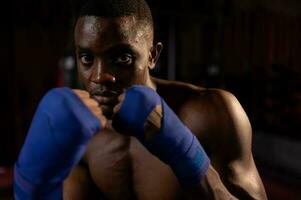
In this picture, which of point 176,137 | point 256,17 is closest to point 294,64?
point 256,17

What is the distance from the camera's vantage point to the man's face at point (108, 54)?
1.07 metres

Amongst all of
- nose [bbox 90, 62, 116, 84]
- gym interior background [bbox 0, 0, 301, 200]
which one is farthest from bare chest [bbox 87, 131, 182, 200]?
gym interior background [bbox 0, 0, 301, 200]

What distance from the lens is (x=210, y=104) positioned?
1208 mm

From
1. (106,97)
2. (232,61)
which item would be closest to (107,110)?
(106,97)

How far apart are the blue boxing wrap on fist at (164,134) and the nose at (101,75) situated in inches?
Answer: 6.5

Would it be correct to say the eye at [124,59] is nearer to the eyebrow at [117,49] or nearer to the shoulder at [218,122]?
the eyebrow at [117,49]

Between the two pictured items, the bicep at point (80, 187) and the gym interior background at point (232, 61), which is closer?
the bicep at point (80, 187)

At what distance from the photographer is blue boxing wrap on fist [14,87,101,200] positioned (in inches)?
32.2

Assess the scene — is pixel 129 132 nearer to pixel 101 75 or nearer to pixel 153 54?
pixel 101 75

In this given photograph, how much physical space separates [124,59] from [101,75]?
73 mm

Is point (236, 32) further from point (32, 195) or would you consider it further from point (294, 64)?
point (32, 195)

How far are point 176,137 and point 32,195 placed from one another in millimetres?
316

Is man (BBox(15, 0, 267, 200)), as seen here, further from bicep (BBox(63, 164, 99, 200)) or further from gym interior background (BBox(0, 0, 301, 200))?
gym interior background (BBox(0, 0, 301, 200))

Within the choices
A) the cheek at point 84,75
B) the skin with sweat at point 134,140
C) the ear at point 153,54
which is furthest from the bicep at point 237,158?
the cheek at point 84,75
